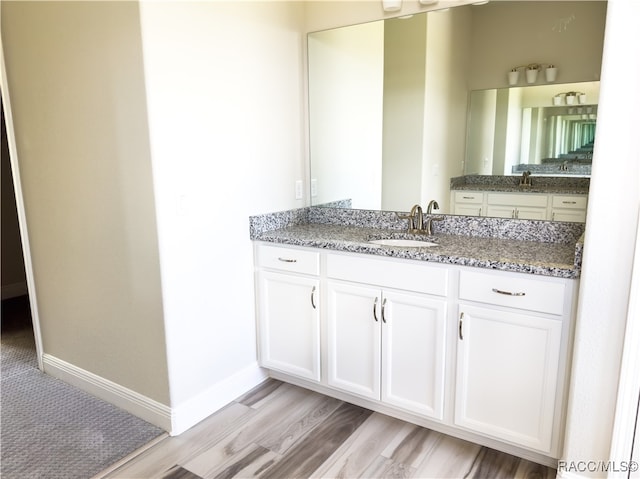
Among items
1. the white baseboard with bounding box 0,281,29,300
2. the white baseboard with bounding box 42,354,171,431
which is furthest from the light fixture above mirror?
the white baseboard with bounding box 0,281,29,300

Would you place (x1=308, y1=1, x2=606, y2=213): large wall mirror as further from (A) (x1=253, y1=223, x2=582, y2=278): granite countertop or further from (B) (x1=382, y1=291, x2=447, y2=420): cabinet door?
(B) (x1=382, y1=291, x2=447, y2=420): cabinet door

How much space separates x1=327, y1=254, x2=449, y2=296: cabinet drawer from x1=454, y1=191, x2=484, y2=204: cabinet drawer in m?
0.58

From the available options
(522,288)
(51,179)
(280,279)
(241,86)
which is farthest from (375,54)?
(51,179)

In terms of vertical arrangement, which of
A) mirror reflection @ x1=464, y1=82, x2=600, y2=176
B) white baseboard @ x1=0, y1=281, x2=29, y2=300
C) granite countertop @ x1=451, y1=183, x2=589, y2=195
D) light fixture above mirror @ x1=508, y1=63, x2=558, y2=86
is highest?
light fixture above mirror @ x1=508, y1=63, x2=558, y2=86

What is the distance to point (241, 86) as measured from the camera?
7.61 ft

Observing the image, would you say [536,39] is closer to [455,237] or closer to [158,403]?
[455,237]

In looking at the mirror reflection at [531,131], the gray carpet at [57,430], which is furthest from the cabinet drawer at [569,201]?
the gray carpet at [57,430]

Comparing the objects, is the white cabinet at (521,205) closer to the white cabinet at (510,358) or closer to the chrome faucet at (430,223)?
the chrome faucet at (430,223)

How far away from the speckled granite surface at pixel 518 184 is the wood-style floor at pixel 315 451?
3.95 ft

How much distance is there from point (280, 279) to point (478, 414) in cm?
114

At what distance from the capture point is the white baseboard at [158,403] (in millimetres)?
2203

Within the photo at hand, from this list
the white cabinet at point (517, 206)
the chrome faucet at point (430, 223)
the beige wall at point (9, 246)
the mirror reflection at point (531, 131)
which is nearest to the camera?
the mirror reflection at point (531, 131)

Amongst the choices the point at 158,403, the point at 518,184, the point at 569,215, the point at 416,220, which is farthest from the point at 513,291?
the point at 158,403

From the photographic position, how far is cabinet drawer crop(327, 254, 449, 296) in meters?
1.97
